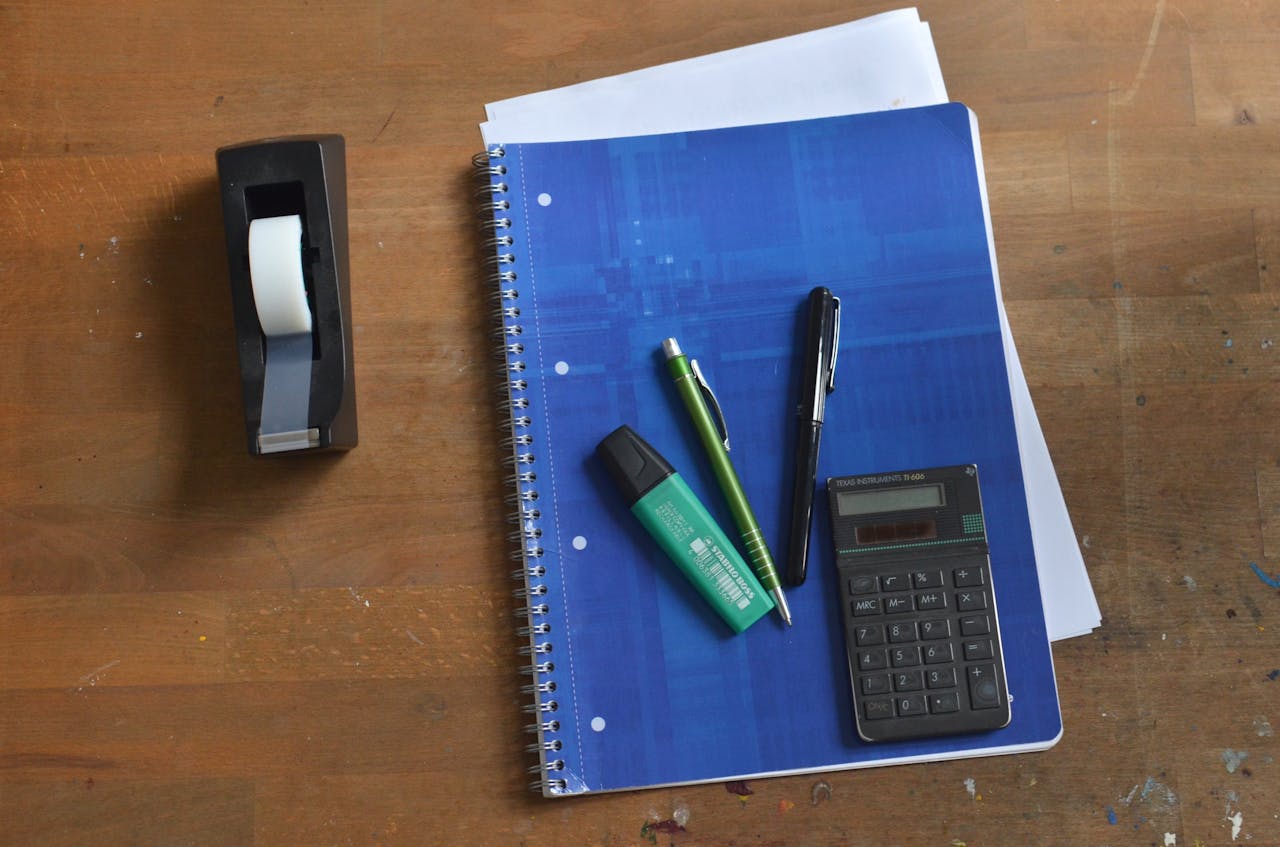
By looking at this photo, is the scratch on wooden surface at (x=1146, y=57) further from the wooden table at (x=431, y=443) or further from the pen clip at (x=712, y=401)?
the pen clip at (x=712, y=401)

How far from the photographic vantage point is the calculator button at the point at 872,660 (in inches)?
25.5

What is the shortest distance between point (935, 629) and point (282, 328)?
1.72 feet

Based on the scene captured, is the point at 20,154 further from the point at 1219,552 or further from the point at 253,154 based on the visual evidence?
the point at 1219,552

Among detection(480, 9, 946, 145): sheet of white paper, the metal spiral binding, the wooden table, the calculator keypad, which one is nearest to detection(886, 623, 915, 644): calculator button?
the calculator keypad

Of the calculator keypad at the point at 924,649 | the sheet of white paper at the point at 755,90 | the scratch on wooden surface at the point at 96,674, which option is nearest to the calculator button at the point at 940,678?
the calculator keypad at the point at 924,649

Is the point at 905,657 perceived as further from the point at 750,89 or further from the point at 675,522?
the point at 750,89

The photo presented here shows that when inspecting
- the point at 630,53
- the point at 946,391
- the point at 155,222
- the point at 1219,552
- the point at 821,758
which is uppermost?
the point at 630,53

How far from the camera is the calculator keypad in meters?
0.65

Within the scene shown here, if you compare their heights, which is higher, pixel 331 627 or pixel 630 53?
pixel 630 53

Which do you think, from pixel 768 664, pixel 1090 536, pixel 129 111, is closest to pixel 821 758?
pixel 768 664

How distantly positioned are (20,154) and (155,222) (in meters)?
0.13

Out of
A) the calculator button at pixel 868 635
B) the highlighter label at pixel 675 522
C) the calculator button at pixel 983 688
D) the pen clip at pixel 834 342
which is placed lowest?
the calculator button at pixel 983 688

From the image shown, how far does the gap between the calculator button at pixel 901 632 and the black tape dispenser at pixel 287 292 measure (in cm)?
43

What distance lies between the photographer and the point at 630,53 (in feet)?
2.34
